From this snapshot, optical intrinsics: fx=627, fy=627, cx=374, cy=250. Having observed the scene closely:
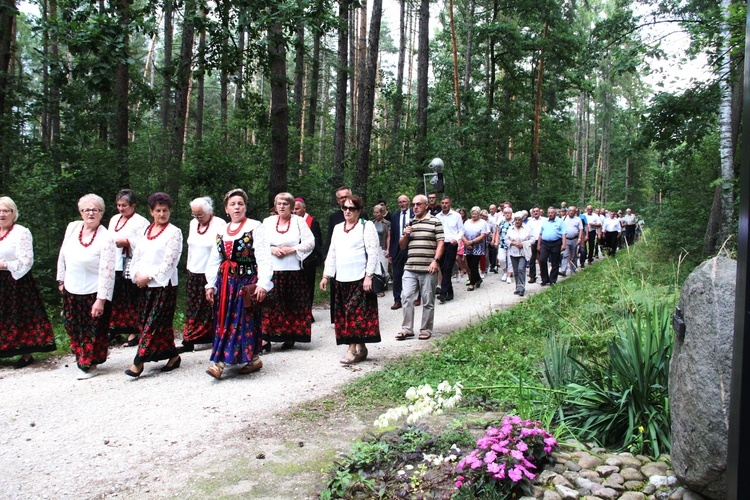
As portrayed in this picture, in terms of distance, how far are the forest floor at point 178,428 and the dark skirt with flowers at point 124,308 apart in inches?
15.5

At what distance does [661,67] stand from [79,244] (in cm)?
1247

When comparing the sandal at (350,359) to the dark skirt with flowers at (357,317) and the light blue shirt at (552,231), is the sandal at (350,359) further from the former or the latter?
the light blue shirt at (552,231)

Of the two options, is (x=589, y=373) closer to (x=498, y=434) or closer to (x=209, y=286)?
(x=498, y=434)

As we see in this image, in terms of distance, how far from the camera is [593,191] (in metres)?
62.3

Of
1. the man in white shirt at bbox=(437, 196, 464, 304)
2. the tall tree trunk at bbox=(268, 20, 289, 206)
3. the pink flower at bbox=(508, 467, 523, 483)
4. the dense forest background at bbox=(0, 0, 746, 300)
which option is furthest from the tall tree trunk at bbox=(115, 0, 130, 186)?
the pink flower at bbox=(508, 467, 523, 483)

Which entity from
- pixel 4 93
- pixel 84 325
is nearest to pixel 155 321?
pixel 84 325

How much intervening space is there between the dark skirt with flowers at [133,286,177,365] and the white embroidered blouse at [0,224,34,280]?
60.4 inches

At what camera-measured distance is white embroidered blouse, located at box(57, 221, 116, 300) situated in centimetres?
690

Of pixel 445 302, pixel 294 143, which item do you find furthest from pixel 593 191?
pixel 445 302

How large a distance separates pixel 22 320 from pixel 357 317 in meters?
4.00

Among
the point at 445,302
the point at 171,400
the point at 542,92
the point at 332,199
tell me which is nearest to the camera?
the point at 171,400

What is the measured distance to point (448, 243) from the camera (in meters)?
12.4

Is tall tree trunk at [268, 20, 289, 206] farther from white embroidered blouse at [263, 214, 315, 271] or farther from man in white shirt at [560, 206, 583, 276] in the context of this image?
man in white shirt at [560, 206, 583, 276]

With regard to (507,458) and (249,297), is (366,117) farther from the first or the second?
(507,458)
